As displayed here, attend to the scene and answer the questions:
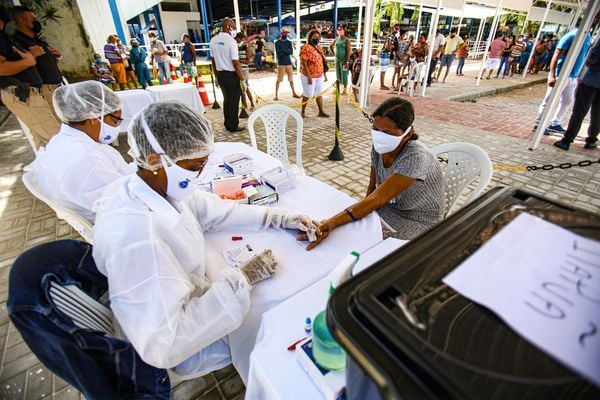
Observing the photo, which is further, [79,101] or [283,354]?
[79,101]

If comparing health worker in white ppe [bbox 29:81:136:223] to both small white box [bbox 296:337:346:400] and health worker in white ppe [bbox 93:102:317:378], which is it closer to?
health worker in white ppe [bbox 93:102:317:378]

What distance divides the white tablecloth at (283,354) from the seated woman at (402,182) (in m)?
0.59

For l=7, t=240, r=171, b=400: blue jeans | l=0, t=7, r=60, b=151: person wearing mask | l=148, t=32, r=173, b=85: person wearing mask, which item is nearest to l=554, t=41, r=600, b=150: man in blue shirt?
l=7, t=240, r=171, b=400: blue jeans

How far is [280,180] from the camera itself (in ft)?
6.77

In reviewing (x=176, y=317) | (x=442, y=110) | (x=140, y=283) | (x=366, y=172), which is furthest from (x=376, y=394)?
(x=442, y=110)

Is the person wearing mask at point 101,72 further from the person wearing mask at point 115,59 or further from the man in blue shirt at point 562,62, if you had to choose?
the man in blue shirt at point 562,62

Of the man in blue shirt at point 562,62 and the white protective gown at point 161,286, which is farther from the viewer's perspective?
the man in blue shirt at point 562,62

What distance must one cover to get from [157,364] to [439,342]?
1.01 m

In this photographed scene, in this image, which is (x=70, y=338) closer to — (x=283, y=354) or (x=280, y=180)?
(x=283, y=354)

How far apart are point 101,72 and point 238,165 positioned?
828 cm

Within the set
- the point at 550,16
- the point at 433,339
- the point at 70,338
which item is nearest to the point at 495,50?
the point at 550,16

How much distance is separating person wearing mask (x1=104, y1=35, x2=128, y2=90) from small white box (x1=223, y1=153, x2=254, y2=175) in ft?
29.3

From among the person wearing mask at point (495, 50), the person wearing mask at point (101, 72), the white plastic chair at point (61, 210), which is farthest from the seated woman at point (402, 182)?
the person wearing mask at point (495, 50)

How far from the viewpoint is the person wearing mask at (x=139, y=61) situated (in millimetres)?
8438
